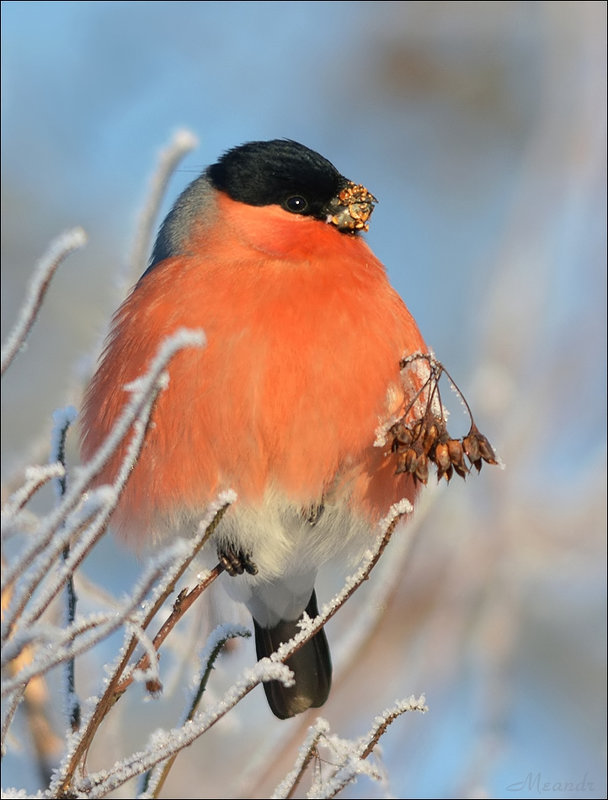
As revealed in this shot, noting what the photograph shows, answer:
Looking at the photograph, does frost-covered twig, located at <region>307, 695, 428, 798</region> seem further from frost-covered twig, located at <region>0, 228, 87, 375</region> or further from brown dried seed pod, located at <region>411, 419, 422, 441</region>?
frost-covered twig, located at <region>0, 228, 87, 375</region>

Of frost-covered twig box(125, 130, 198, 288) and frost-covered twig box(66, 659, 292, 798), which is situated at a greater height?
frost-covered twig box(125, 130, 198, 288)

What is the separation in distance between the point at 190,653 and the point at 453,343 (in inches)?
120

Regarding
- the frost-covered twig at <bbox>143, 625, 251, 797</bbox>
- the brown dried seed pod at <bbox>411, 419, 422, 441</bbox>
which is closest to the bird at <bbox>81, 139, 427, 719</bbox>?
the brown dried seed pod at <bbox>411, 419, 422, 441</bbox>

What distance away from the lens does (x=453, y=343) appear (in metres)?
5.21

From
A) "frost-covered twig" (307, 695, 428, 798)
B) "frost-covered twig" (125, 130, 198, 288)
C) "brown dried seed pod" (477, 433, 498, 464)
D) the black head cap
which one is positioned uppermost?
the black head cap

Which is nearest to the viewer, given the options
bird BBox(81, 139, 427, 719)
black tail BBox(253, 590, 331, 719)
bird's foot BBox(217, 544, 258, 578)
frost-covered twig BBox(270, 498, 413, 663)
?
frost-covered twig BBox(270, 498, 413, 663)

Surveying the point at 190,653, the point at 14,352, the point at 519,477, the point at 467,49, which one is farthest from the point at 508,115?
the point at 14,352

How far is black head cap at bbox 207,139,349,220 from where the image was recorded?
277 centimetres

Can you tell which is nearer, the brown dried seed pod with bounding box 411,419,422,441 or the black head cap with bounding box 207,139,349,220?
the brown dried seed pod with bounding box 411,419,422,441

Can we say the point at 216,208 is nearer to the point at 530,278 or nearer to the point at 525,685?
the point at 530,278

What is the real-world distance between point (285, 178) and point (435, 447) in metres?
→ 1.06

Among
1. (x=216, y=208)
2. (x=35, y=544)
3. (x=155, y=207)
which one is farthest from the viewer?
(x=216, y=208)

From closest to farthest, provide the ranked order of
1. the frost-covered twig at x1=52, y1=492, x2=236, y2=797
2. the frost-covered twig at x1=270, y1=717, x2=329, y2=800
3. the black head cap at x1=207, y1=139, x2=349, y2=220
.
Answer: the frost-covered twig at x1=52, y1=492, x2=236, y2=797 < the frost-covered twig at x1=270, y1=717, x2=329, y2=800 < the black head cap at x1=207, y1=139, x2=349, y2=220

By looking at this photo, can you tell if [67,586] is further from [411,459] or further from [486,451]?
[486,451]
